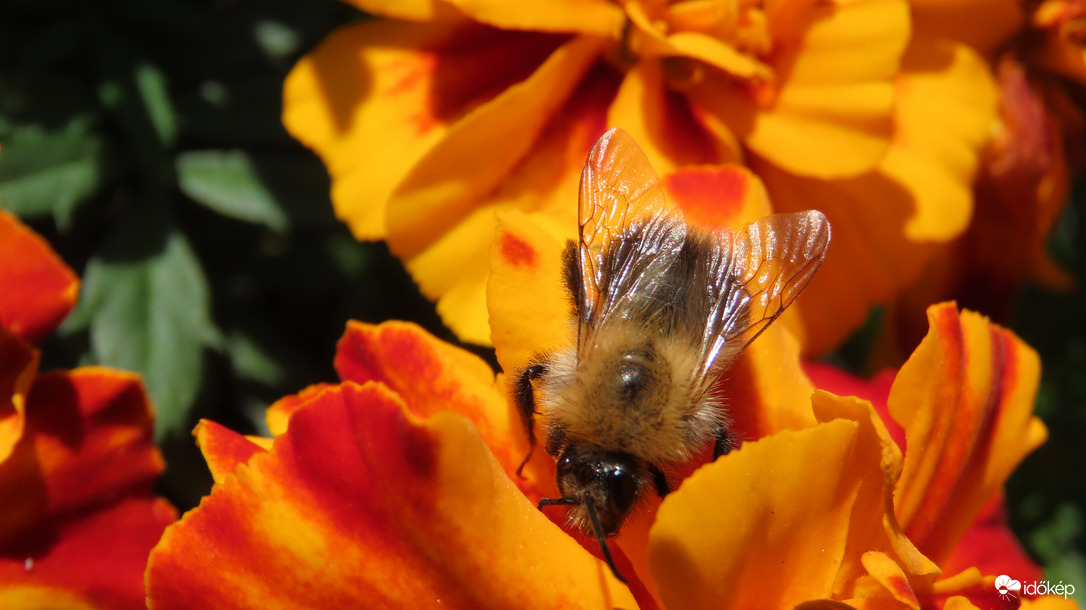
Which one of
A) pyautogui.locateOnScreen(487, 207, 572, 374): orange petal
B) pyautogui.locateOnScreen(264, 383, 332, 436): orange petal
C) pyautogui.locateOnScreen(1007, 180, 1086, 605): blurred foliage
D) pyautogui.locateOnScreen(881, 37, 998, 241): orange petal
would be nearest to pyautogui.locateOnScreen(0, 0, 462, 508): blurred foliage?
pyautogui.locateOnScreen(264, 383, 332, 436): orange petal

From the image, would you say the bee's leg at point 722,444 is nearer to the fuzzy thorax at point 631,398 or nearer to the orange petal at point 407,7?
the fuzzy thorax at point 631,398

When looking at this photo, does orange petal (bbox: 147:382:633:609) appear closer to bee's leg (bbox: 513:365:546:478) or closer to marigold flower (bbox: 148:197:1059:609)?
marigold flower (bbox: 148:197:1059:609)

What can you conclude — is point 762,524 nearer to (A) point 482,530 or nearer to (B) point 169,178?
(A) point 482,530

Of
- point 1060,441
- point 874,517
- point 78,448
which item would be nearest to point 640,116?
point 874,517

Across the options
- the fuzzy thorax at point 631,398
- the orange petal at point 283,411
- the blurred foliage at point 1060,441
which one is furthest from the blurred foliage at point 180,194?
the blurred foliage at point 1060,441

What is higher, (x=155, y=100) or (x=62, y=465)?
(x=155, y=100)

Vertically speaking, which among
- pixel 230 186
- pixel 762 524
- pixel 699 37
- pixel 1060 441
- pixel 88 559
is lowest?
pixel 1060 441
